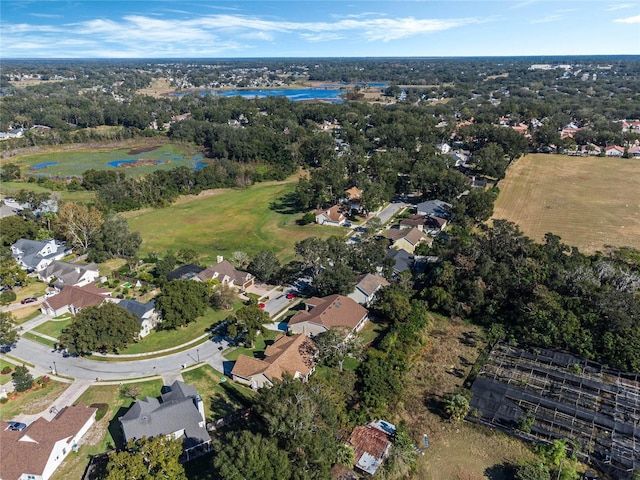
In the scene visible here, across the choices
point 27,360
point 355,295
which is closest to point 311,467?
point 355,295

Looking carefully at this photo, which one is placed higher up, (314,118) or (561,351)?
(314,118)

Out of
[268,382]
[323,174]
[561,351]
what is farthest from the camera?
[323,174]

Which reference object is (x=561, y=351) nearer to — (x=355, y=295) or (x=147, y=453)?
(x=355, y=295)

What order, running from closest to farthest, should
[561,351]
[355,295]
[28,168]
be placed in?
[561,351]
[355,295]
[28,168]

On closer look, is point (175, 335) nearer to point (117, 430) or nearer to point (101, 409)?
point (101, 409)

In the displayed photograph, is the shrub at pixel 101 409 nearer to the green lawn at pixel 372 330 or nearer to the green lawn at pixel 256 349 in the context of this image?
the green lawn at pixel 256 349

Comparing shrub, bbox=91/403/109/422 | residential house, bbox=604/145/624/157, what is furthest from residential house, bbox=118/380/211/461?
residential house, bbox=604/145/624/157

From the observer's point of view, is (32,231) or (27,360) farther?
(32,231)
